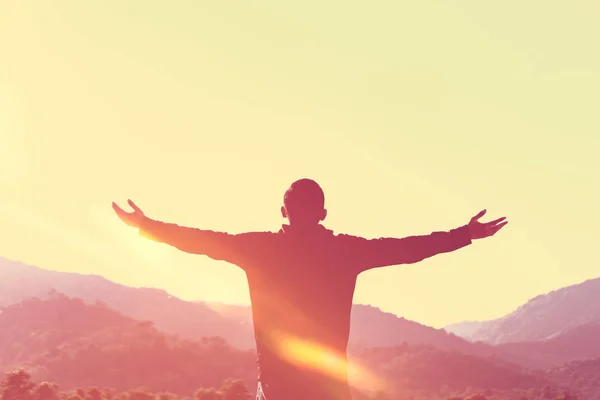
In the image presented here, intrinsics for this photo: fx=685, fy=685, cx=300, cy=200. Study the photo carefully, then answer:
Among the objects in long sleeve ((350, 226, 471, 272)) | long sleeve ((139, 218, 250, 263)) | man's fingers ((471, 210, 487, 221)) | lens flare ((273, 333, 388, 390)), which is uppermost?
man's fingers ((471, 210, 487, 221))

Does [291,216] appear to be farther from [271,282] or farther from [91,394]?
[91,394]

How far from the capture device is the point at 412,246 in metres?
5.75

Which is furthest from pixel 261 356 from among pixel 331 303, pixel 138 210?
pixel 138 210

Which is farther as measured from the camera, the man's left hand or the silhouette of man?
the man's left hand

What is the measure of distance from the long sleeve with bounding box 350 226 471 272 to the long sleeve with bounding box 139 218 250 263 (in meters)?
0.96

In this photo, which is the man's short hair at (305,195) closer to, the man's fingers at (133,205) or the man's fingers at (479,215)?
the man's fingers at (133,205)

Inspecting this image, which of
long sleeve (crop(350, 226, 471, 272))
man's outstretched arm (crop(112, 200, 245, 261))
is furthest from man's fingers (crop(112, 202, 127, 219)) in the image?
long sleeve (crop(350, 226, 471, 272))

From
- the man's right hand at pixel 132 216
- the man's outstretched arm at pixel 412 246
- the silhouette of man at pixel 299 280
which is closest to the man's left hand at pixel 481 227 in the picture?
the man's outstretched arm at pixel 412 246

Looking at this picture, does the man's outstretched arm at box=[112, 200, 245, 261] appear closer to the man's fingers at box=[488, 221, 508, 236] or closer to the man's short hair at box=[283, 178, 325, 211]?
the man's short hair at box=[283, 178, 325, 211]

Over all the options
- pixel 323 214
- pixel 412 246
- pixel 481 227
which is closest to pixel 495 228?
pixel 481 227

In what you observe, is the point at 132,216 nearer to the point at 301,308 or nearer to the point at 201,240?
the point at 201,240

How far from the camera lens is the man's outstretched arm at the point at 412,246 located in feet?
18.3

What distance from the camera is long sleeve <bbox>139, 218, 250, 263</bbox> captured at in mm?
5523

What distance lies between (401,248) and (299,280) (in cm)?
91
